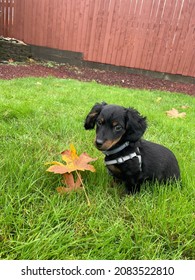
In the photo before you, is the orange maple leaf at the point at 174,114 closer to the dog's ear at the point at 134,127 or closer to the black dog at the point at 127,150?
the black dog at the point at 127,150

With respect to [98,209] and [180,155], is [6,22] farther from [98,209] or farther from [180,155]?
[98,209]

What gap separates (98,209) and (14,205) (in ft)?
1.94

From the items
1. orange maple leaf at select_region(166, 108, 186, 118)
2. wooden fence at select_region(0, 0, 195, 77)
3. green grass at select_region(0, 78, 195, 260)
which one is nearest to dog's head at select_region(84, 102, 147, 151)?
green grass at select_region(0, 78, 195, 260)

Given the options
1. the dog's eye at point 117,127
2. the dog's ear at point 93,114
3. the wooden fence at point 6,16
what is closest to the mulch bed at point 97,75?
the wooden fence at point 6,16

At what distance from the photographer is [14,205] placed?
6.13ft

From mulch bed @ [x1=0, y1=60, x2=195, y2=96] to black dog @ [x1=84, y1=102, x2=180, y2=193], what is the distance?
5409 mm

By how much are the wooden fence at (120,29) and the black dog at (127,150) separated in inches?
291

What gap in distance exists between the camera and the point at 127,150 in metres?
2.33

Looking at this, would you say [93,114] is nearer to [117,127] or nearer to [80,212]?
[117,127]

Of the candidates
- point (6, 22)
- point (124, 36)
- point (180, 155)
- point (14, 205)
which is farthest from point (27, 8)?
point (14, 205)

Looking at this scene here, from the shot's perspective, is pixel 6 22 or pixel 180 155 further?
pixel 6 22

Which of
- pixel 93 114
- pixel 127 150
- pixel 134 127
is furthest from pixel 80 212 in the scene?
pixel 93 114

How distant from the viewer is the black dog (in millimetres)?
2246

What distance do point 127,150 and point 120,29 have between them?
317 inches
